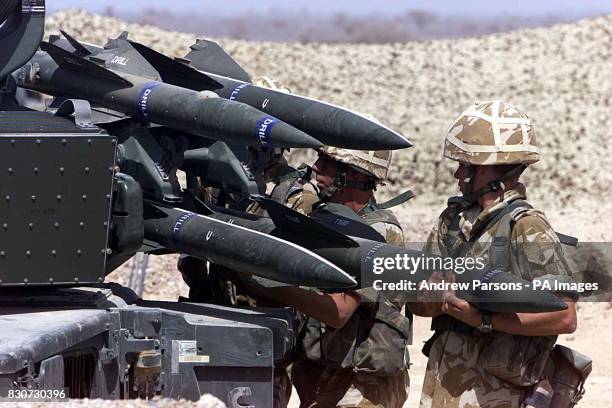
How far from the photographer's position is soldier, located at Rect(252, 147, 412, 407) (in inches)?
297

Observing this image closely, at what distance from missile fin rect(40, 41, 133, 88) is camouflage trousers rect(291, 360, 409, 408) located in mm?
1877

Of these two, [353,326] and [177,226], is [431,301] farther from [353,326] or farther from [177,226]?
[177,226]

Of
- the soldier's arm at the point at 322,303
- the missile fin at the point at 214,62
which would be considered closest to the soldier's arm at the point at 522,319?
the soldier's arm at the point at 322,303

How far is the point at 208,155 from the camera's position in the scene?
26.9ft

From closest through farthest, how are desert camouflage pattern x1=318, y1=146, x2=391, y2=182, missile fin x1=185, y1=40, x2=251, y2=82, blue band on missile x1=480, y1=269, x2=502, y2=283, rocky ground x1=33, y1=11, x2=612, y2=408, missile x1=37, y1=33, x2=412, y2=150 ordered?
blue band on missile x1=480, y1=269, x2=502, y2=283 < missile x1=37, y1=33, x2=412, y2=150 < desert camouflage pattern x1=318, y1=146, x2=391, y2=182 < missile fin x1=185, y1=40, x2=251, y2=82 < rocky ground x1=33, y1=11, x2=612, y2=408

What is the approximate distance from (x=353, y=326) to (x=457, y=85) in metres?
28.6

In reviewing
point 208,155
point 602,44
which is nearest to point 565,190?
point 602,44

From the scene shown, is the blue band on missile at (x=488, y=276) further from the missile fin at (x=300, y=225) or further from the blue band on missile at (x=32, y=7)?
the blue band on missile at (x=32, y=7)

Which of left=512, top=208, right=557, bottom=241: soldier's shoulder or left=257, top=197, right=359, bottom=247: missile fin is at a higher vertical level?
left=512, top=208, right=557, bottom=241: soldier's shoulder

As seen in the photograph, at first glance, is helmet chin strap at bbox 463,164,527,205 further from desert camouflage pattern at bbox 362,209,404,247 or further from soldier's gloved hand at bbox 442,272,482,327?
desert camouflage pattern at bbox 362,209,404,247

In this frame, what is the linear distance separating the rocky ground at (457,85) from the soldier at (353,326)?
1747 centimetres

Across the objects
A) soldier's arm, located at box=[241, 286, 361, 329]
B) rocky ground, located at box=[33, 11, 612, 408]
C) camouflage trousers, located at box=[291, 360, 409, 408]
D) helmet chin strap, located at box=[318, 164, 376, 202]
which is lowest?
rocky ground, located at box=[33, 11, 612, 408]

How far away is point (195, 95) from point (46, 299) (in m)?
1.36

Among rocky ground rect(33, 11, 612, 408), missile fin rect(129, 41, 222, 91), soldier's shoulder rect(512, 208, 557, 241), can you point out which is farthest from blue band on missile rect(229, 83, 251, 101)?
rocky ground rect(33, 11, 612, 408)
